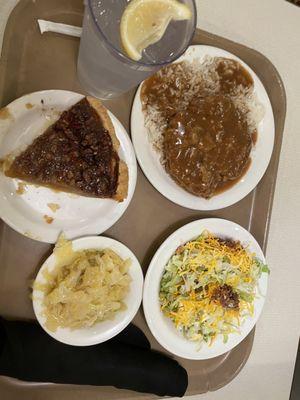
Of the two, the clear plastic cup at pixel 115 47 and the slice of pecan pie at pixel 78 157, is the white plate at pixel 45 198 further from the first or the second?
the clear plastic cup at pixel 115 47

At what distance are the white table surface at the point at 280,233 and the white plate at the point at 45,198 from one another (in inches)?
46.0

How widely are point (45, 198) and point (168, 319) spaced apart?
3.38ft

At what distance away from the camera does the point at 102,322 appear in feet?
7.82

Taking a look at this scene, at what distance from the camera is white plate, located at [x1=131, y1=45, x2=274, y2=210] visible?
2428 millimetres

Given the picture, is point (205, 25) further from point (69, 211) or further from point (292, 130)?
point (69, 211)

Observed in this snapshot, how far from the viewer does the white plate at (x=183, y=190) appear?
95.6 inches

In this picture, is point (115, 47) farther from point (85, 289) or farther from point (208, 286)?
point (208, 286)

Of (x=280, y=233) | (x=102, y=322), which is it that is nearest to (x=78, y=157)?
(x=102, y=322)

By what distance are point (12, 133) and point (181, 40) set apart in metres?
0.95

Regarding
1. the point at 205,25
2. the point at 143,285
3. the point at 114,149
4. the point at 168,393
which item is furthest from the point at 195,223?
the point at 205,25

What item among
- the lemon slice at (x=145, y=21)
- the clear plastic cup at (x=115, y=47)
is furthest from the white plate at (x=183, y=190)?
the lemon slice at (x=145, y=21)

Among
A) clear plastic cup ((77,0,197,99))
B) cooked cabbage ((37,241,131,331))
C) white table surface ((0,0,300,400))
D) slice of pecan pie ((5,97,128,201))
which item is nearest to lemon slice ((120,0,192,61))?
clear plastic cup ((77,0,197,99))

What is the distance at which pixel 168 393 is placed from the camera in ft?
8.40

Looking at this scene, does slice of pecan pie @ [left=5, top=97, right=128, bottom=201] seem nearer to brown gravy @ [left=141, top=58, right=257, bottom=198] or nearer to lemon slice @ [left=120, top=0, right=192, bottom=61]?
brown gravy @ [left=141, top=58, right=257, bottom=198]
